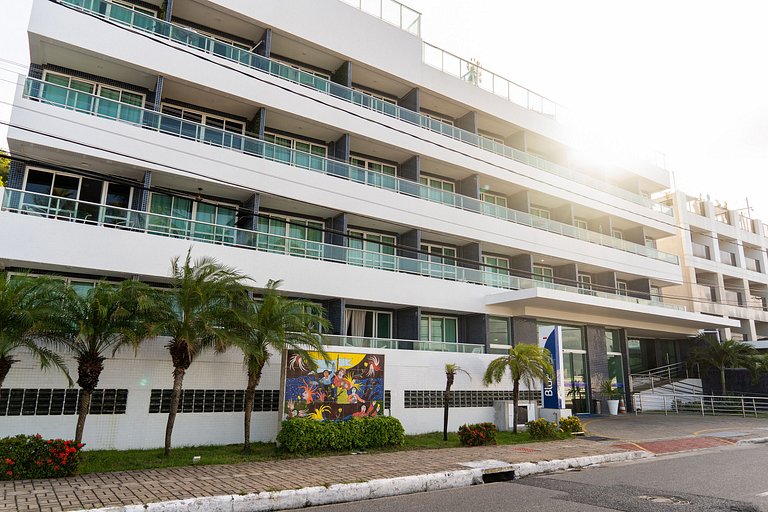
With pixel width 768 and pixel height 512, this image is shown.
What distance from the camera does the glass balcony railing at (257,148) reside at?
58.8ft

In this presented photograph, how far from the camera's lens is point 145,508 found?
908cm

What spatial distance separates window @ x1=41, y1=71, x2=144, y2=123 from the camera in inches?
700

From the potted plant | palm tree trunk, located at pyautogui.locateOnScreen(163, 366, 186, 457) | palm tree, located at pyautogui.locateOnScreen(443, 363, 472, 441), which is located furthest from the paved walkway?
the potted plant

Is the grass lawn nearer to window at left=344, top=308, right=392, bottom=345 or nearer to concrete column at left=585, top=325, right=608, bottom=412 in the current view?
window at left=344, top=308, right=392, bottom=345

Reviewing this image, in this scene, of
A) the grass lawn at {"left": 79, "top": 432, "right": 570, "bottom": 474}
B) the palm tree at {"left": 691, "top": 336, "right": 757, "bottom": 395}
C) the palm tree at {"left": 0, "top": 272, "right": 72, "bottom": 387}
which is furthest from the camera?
the palm tree at {"left": 691, "top": 336, "right": 757, "bottom": 395}

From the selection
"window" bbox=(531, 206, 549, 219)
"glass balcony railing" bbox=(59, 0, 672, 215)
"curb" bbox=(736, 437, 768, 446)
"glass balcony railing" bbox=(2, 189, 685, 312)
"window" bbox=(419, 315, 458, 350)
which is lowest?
"curb" bbox=(736, 437, 768, 446)

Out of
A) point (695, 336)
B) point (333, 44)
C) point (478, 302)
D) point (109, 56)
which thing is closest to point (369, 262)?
point (478, 302)

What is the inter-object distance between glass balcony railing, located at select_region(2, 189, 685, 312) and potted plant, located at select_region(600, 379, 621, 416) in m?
8.26

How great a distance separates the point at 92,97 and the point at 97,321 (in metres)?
9.04

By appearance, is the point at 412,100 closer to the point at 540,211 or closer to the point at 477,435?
the point at 540,211

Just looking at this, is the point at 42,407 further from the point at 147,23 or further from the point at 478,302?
the point at 478,302

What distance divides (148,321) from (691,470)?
1444cm

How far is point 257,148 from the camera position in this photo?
21562 mm

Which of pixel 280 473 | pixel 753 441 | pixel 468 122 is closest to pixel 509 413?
pixel 753 441
